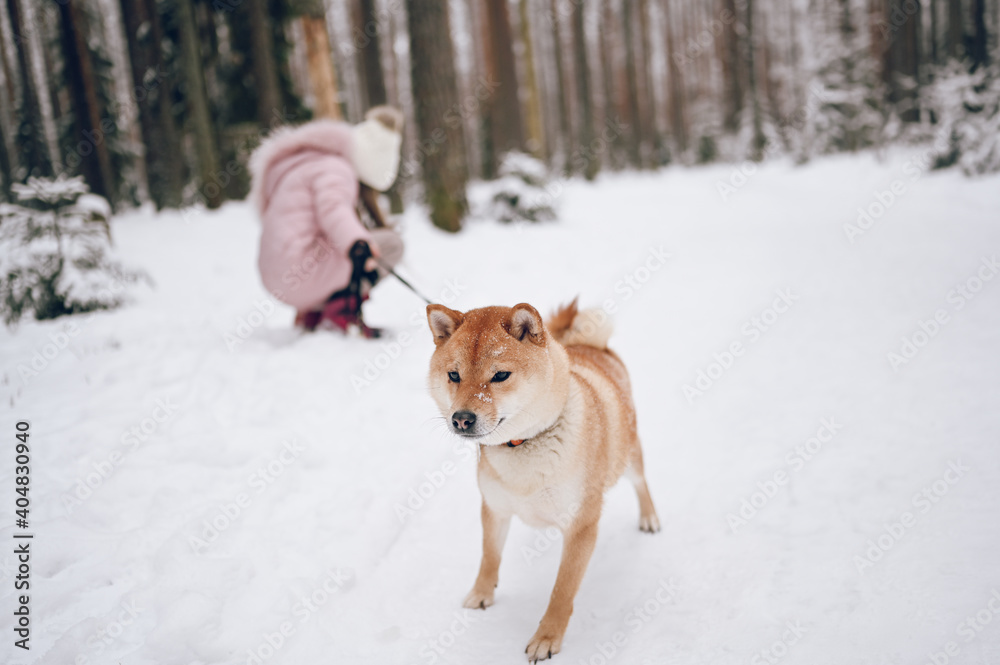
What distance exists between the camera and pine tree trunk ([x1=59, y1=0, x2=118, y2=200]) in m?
11.0

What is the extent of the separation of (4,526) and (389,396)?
2301 mm

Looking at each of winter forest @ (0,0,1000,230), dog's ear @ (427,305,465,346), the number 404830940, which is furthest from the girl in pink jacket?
winter forest @ (0,0,1000,230)

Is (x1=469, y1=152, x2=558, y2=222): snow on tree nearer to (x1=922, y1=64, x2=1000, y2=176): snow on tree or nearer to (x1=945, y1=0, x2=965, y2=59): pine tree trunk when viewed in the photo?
(x1=922, y1=64, x2=1000, y2=176): snow on tree

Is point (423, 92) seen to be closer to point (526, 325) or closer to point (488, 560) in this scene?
point (526, 325)

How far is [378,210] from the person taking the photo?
547 centimetres

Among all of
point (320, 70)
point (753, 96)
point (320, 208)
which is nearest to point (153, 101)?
point (320, 70)

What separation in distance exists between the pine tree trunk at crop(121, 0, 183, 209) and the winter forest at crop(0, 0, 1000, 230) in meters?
0.05

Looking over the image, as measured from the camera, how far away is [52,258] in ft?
17.5

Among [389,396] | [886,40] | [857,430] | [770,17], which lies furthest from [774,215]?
[770,17]

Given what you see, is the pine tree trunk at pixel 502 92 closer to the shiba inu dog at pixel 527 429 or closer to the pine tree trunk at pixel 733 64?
the pine tree trunk at pixel 733 64

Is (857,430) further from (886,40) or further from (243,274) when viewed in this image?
(886,40)

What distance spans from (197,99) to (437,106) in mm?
4885

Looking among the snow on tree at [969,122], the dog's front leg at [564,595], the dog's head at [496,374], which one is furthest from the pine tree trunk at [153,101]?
the snow on tree at [969,122]

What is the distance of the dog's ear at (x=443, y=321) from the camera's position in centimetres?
236
